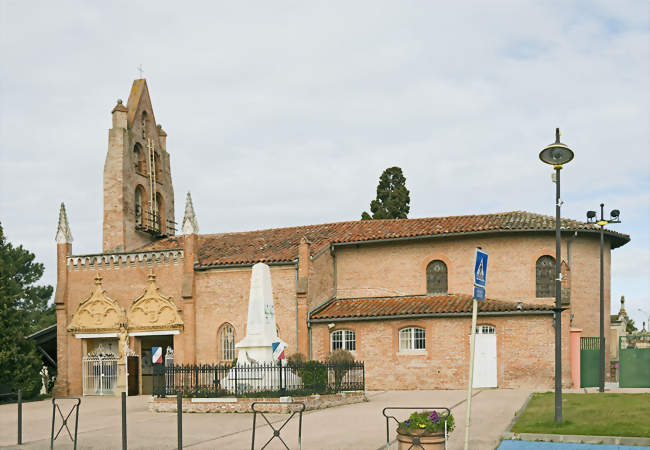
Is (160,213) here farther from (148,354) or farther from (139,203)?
(148,354)

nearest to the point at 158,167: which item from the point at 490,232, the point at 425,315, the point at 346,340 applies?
the point at 346,340

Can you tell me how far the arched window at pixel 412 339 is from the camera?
29.0 m

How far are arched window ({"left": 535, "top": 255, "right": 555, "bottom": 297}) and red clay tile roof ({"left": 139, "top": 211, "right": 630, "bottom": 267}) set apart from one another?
5.14ft

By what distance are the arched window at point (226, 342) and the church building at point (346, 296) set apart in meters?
0.07

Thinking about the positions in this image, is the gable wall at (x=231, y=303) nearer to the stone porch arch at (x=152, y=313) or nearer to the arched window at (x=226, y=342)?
the arched window at (x=226, y=342)

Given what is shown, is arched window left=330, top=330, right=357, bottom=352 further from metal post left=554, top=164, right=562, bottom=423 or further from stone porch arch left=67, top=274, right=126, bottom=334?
metal post left=554, top=164, right=562, bottom=423

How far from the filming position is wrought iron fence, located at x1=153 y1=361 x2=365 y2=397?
20938mm

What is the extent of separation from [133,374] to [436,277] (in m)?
14.8

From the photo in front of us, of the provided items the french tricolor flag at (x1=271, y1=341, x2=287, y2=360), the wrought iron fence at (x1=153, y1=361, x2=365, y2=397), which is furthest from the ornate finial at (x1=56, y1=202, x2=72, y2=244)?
the french tricolor flag at (x1=271, y1=341, x2=287, y2=360)

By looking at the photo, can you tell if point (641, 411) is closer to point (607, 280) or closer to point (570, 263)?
point (570, 263)

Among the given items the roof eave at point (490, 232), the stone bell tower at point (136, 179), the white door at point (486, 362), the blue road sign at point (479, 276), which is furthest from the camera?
the stone bell tower at point (136, 179)

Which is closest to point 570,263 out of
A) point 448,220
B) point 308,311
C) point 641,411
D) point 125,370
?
point 448,220

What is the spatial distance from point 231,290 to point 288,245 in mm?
3542

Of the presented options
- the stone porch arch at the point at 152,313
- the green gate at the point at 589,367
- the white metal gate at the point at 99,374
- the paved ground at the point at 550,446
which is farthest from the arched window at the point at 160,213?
the paved ground at the point at 550,446
